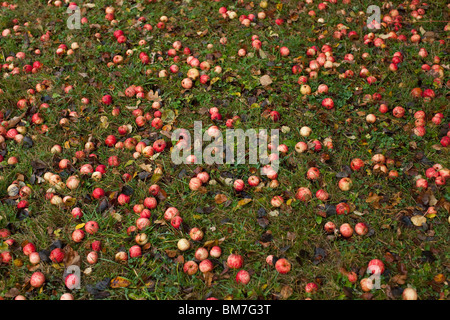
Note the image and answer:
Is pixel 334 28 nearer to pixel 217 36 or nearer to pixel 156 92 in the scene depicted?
pixel 217 36

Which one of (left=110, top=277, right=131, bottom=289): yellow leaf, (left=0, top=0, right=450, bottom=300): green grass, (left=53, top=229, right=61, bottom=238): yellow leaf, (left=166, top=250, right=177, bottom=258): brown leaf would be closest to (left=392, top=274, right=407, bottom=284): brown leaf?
(left=0, top=0, right=450, bottom=300): green grass

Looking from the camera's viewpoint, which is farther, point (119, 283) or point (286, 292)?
point (119, 283)

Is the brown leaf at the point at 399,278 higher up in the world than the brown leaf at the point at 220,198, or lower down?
lower down

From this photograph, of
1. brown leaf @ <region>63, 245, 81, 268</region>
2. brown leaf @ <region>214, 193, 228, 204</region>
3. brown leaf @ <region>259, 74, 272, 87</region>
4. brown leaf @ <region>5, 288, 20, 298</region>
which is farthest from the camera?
brown leaf @ <region>259, 74, 272, 87</region>

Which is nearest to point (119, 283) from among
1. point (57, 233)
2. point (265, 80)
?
point (57, 233)

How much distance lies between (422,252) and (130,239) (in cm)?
272

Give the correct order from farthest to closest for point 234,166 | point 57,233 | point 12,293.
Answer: point 234,166, point 57,233, point 12,293

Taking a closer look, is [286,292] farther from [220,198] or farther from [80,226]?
[80,226]

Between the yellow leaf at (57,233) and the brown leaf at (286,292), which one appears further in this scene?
the yellow leaf at (57,233)

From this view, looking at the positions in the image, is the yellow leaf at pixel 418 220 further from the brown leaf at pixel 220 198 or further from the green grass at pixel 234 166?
the brown leaf at pixel 220 198

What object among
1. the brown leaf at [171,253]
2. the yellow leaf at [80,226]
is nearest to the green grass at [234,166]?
the brown leaf at [171,253]

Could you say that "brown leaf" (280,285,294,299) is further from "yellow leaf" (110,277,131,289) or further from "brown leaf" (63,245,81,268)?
"brown leaf" (63,245,81,268)

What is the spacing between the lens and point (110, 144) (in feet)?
14.4
